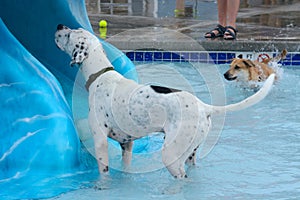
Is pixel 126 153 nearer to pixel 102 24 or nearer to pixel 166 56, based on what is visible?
pixel 166 56

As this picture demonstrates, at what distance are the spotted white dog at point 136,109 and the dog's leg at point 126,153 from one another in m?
0.03

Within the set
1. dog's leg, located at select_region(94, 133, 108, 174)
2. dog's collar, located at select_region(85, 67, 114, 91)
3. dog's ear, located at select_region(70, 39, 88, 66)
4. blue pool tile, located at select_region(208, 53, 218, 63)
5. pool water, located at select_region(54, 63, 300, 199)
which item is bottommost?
pool water, located at select_region(54, 63, 300, 199)

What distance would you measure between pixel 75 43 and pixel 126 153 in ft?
2.46

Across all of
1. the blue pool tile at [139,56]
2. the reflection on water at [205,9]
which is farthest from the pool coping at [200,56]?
the reflection on water at [205,9]

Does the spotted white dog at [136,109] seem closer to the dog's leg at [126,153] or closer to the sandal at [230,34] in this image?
the dog's leg at [126,153]

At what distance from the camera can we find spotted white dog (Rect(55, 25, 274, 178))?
365 centimetres

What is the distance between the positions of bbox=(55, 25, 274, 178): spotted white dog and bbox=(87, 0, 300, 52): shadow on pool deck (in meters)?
3.40

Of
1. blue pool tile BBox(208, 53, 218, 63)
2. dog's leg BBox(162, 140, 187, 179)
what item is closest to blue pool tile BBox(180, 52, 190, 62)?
blue pool tile BBox(208, 53, 218, 63)

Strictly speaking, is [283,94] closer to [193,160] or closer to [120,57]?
[120,57]

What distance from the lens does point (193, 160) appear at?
414cm

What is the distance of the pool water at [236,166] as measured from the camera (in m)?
3.84

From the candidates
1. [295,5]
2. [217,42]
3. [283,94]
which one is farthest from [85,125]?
[295,5]

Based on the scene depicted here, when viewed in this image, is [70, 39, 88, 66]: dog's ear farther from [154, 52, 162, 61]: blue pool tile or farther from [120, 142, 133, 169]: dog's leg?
[154, 52, 162, 61]: blue pool tile

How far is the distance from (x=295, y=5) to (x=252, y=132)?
6.57 meters
